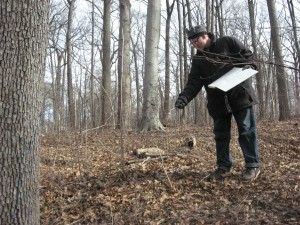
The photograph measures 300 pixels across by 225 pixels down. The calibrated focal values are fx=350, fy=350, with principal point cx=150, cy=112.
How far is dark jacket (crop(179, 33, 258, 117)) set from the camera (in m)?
4.07

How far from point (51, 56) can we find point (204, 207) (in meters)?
28.9

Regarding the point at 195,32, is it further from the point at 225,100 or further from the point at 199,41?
the point at 225,100

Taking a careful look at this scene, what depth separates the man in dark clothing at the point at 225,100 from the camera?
4082 millimetres

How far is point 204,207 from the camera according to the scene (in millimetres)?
3525

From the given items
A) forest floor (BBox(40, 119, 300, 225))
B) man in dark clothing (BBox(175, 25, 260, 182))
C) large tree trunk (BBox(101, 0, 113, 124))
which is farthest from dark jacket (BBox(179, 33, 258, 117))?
large tree trunk (BBox(101, 0, 113, 124))

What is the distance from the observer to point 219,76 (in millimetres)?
4246

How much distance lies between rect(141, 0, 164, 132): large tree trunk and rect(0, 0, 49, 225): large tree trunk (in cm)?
600

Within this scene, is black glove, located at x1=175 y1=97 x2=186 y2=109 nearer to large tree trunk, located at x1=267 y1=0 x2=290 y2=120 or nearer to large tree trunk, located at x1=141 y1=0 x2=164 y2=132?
large tree trunk, located at x1=141 y1=0 x2=164 y2=132

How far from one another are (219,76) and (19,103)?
249cm

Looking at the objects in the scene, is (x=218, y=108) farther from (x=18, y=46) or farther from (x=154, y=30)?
(x=154, y=30)

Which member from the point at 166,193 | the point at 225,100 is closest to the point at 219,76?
the point at 225,100

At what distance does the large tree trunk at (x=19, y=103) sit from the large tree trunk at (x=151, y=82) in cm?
600

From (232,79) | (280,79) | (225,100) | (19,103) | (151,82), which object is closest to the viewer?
(19,103)

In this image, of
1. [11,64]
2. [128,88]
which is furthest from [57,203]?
[128,88]
